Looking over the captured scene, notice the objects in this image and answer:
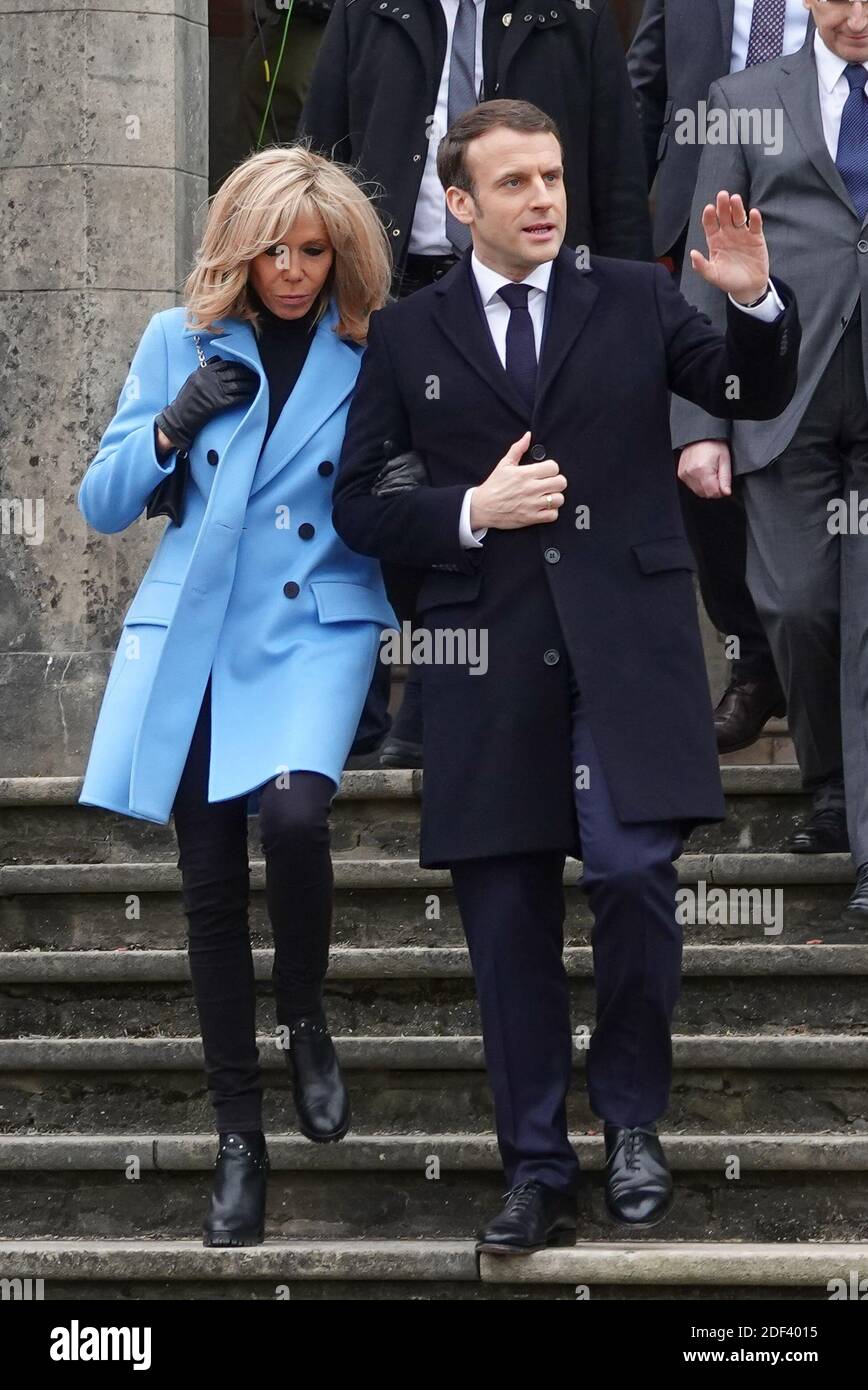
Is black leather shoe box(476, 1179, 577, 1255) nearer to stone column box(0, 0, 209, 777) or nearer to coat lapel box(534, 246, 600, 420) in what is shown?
coat lapel box(534, 246, 600, 420)

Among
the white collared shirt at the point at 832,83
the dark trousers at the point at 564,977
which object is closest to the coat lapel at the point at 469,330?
the dark trousers at the point at 564,977

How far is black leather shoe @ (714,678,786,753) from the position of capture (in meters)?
5.81

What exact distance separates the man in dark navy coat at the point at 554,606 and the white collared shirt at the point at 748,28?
1611mm

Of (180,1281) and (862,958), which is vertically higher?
(862,958)

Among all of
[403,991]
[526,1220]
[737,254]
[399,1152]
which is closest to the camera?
[737,254]

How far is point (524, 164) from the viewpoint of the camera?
432 centimetres

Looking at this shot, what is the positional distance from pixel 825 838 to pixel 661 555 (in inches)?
51.8

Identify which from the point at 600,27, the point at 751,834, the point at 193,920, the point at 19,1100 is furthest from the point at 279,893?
the point at 600,27

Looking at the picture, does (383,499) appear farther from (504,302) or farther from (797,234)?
(797,234)

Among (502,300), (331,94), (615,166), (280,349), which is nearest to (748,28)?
(615,166)

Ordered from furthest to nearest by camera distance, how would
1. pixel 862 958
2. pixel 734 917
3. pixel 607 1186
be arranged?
pixel 734 917 < pixel 862 958 < pixel 607 1186

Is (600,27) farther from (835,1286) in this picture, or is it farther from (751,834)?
(835,1286)

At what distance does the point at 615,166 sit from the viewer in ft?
18.4

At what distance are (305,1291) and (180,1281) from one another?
9.4 inches
